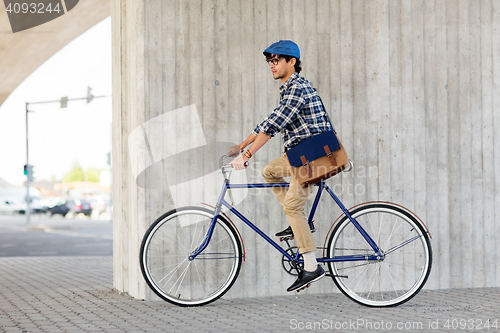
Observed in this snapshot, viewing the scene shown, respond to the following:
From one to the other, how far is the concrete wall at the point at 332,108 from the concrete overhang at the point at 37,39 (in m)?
9.21

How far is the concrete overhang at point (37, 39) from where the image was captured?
14.4 metres

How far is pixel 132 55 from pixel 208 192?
1.41 meters

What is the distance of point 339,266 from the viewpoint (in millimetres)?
4594

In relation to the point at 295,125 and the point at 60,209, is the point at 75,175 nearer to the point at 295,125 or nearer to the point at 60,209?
the point at 60,209

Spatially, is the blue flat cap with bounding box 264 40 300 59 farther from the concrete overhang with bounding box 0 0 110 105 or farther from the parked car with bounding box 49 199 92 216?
the parked car with bounding box 49 199 92 216

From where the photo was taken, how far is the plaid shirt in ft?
13.9

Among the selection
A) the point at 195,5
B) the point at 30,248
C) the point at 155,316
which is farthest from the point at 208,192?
the point at 30,248

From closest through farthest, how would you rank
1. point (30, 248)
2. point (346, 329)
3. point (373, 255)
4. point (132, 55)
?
point (346, 329) < point (373, 255) < point (132, 55) < point (30, 248)

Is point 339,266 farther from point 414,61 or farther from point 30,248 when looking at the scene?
point 30,248

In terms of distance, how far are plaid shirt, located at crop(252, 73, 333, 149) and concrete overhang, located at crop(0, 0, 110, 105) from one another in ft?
34.2

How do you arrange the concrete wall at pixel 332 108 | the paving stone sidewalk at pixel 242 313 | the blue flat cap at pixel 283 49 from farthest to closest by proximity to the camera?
the concrete wall at pixel 332 108, the blue flat cap at pixel 283 49, the paving stone sidewalk at pixel 242 313

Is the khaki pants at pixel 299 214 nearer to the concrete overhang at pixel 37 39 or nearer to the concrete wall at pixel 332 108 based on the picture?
the concrete wall at pixel 332 108

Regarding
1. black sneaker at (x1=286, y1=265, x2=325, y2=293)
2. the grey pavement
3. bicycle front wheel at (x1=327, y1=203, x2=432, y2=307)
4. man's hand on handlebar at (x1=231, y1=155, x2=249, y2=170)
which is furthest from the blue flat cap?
the grey pavement

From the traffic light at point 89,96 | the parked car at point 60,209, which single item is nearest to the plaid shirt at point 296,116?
the traffic light at point 89,96
